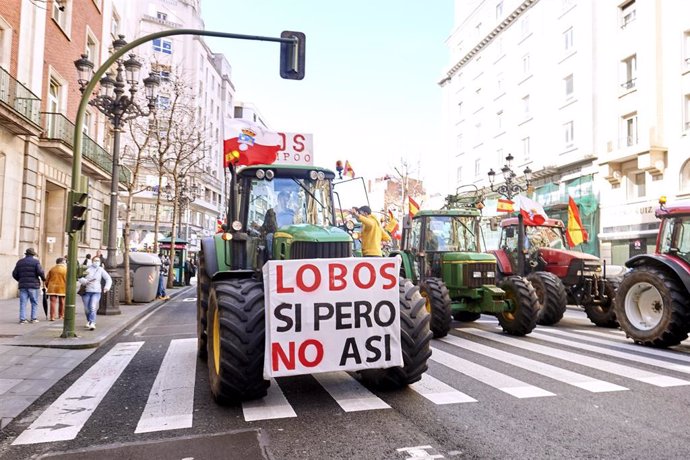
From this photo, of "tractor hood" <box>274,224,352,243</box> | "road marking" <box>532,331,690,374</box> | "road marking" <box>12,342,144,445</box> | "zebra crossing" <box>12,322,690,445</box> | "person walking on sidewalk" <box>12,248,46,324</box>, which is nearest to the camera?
"road marking" <box>12,342,144,445</box>

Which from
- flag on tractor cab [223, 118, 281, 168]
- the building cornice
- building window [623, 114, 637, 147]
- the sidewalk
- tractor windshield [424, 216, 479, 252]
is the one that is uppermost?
the building cornice

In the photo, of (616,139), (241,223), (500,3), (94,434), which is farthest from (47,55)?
(500,3)

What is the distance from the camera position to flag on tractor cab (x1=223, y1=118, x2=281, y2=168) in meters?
8.61

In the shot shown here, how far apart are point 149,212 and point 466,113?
32.5 m

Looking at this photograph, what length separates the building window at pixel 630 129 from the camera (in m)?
24.2

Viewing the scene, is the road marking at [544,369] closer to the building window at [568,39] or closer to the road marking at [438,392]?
A: the road marking at [438,392]

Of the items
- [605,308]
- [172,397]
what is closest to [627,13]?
[605,308]

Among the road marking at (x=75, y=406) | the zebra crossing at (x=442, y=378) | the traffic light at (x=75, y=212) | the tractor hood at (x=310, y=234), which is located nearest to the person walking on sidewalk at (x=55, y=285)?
the traffic light at (x=75, y=212)

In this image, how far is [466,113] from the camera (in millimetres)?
41031

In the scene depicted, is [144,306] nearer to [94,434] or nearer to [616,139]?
[94,434]

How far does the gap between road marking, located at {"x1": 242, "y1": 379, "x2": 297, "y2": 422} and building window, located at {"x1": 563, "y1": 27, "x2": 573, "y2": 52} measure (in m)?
29.4

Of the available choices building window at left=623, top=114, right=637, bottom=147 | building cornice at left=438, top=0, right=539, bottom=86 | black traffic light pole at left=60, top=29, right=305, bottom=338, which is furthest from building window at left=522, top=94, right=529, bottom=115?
black traffic light pole at left=60, top=29, right=305, bottom=338

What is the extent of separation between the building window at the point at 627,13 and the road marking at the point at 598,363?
21366mm

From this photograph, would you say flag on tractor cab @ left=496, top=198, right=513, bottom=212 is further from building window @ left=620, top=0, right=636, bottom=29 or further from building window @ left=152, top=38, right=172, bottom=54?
building window @ left=152, top=38, right=172, bottom=54
